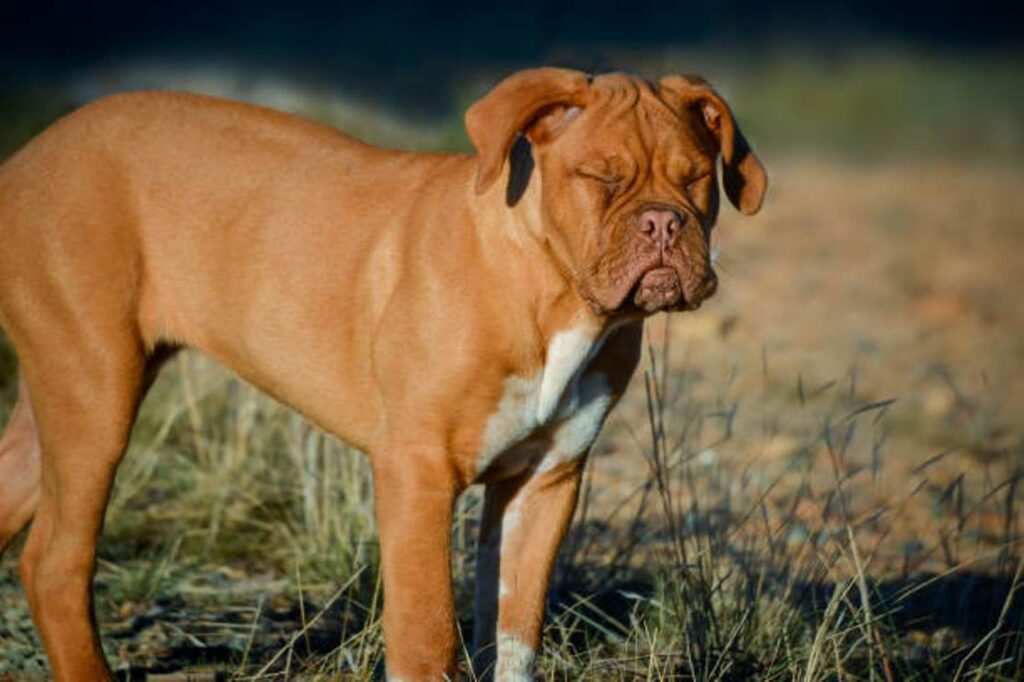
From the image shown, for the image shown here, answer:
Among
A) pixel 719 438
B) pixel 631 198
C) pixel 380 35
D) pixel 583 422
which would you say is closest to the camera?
pixel 631 198

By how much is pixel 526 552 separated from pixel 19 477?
162 cm

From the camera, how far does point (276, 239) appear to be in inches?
221

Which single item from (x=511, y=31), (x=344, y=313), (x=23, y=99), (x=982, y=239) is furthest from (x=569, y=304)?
(x=511, y=31)

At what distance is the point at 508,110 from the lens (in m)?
4.98

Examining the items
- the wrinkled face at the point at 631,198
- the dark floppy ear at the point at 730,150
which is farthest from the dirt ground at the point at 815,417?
the wrinkled face at the point at 631,198

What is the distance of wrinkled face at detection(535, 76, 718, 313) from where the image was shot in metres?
4.91

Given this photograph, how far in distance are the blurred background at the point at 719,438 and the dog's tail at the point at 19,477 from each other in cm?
39

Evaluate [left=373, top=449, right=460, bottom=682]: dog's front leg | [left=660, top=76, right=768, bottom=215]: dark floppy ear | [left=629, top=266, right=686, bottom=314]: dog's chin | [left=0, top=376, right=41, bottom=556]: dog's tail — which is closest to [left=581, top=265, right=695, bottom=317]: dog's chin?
Result: [left=629, top=266, right=686, bottom=314]: dog's chin

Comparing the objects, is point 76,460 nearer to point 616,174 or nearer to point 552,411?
point 552,411

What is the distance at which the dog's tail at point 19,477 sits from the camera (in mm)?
5895

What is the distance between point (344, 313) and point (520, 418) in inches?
26.2

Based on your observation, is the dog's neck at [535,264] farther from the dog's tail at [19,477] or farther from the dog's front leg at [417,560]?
the dog's tail at [19,477]

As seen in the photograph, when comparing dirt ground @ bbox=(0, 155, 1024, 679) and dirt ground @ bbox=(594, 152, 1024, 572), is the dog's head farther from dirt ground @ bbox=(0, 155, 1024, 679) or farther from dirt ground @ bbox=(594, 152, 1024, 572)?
dirt ground @ bbox=(594, 152, 1024, 572)

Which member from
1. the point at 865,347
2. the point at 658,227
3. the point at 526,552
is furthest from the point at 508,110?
the point at 865,347
